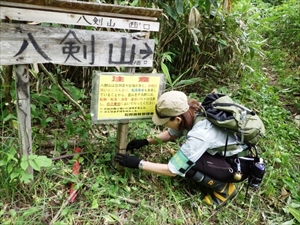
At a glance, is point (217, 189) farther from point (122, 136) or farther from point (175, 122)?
point (122, 136)

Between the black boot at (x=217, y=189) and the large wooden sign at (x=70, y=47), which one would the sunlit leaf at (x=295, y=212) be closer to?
the black boot at (x=217, y=189)

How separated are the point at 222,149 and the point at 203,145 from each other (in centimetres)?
21

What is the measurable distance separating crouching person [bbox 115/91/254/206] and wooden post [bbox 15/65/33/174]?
701 millimetres

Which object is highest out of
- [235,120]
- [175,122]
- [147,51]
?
[147,51]

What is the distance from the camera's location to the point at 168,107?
84.9 inches

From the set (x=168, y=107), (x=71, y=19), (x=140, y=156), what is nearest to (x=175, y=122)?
(x=168, y=107)

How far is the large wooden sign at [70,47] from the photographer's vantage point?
1.65 metres

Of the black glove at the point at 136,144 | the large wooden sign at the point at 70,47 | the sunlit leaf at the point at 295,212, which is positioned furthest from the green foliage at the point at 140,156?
the large wooden sign at the point at 70,47

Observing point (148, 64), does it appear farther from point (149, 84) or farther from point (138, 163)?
point (138, 163)

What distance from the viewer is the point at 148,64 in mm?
2135

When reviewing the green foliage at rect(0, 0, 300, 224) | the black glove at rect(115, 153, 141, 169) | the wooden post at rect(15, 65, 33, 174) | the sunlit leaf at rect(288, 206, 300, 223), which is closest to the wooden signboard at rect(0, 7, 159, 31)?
the wooden post at rect(15, 65, 33, 174)

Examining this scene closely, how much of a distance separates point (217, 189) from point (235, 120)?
0.69 metres

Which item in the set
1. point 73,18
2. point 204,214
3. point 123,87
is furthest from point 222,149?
point 73,18

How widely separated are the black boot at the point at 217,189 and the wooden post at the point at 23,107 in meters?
1.34
